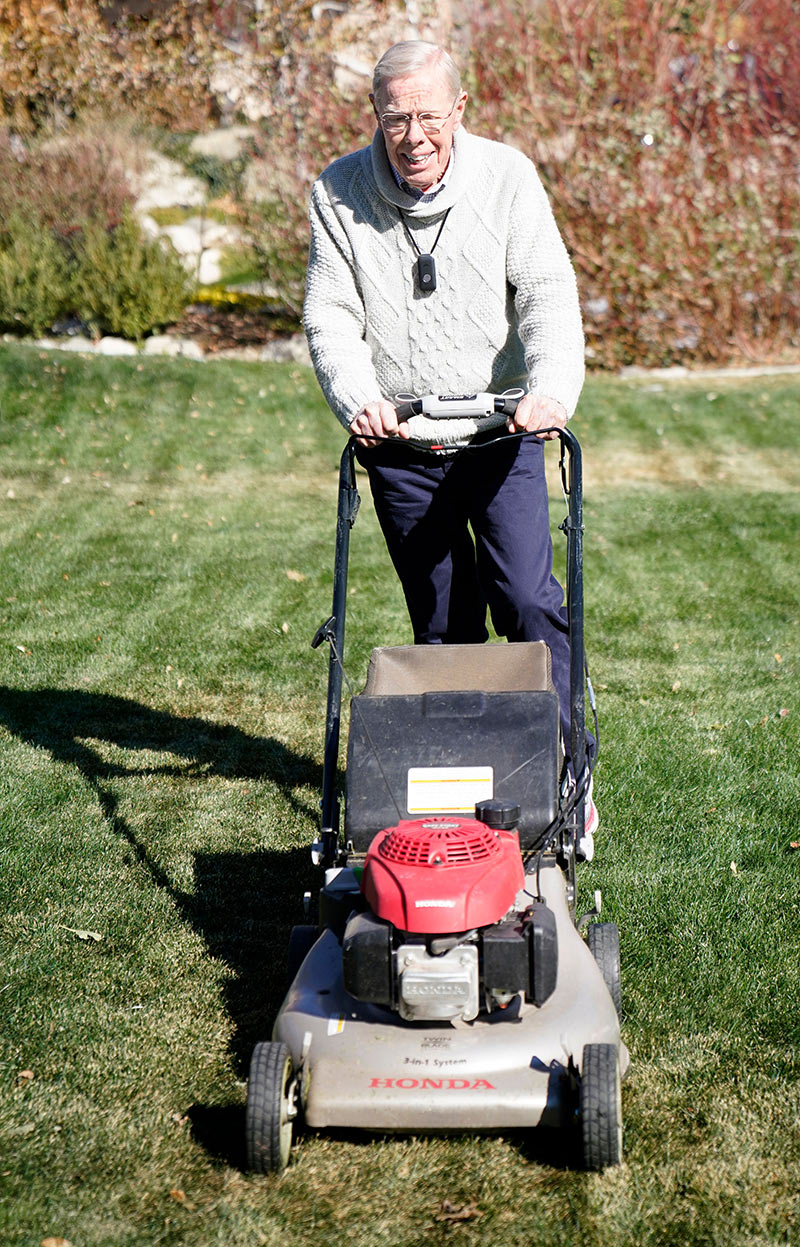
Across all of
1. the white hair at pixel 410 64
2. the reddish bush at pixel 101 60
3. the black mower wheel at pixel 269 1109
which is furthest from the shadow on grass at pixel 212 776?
the reddish bush at pixel 101 60

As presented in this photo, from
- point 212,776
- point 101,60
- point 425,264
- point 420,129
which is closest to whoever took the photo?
point 420,129

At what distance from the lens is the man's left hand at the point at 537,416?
3.03 m

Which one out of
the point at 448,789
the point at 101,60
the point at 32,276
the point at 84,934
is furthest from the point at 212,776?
the point at 101,60

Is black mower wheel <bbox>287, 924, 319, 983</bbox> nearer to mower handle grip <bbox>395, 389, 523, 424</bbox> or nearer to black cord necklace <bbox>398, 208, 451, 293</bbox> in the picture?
mower handle grip <bbox>395, 389, 523, 424</bbox>

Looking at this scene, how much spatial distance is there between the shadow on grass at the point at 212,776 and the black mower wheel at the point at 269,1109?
412 mm

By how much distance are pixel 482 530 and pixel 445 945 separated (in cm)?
136

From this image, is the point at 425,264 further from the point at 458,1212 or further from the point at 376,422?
the point at 458,1212

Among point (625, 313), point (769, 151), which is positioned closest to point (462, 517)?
point (625, 313)

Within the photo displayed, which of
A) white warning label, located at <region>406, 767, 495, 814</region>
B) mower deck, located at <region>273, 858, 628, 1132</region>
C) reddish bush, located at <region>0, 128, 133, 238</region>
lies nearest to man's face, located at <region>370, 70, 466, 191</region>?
white warning label, located at <region>406, 767, 495, 814</region>

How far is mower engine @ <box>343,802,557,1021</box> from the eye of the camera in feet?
8.13

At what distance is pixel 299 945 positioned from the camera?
3059mm

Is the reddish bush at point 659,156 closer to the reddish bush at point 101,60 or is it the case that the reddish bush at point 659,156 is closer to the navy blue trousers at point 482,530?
the reddish bush at point 101,60

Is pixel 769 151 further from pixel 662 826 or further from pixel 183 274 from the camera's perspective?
pixel 662 826

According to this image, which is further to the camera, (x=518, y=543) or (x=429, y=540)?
(x=429, y=540)
